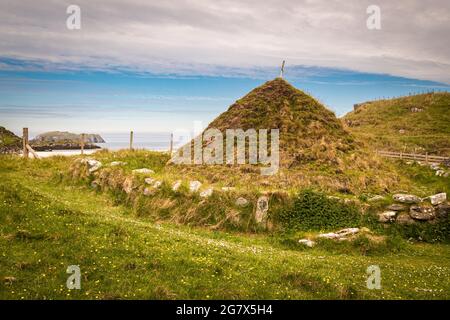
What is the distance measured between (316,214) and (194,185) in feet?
25.7

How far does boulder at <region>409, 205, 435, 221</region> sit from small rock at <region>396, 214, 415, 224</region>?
0.71 ft

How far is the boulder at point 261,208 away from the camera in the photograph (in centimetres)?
2041

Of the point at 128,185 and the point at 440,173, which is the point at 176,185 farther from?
the point at 440,173

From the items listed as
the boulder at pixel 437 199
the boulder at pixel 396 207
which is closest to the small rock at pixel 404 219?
the boulder at pixel 396 207

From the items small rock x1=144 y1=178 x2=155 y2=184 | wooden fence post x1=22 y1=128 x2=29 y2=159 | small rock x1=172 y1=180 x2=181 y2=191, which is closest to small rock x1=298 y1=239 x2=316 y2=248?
small rock x1=172 y1=180 x2=181 y2=191

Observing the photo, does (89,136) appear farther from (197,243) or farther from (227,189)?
(197,243)

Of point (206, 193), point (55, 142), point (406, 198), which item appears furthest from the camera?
point (55, 142)

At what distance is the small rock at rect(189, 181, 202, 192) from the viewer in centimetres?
2228

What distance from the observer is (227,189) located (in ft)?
71.6

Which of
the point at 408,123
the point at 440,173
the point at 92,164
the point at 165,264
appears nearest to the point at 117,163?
the point at 92,164

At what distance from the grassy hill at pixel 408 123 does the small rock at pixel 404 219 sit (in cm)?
4096

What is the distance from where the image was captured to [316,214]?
2052 cm

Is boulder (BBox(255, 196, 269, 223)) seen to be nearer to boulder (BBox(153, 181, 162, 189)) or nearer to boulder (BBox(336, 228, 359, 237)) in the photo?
boulder (BBox(336, 228, 359, 237))
